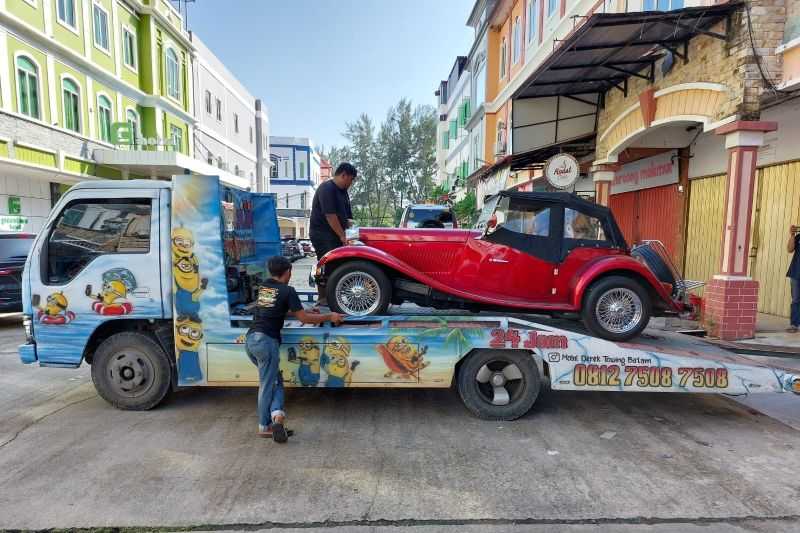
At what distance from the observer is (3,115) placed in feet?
44.0

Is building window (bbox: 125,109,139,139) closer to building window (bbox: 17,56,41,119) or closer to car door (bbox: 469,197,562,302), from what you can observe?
building window (bbox: 17,56,41,119)

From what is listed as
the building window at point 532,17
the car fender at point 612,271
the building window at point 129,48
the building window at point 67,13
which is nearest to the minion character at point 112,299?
the car fender at point 612,271

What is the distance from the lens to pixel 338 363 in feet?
15.2

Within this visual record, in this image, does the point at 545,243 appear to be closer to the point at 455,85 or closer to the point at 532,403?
the point at 532,403

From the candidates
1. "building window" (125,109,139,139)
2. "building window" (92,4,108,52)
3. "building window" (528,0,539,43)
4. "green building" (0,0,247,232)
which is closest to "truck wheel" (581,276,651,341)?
"building window" (528,0,539,43)

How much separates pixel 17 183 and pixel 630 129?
18104 mm

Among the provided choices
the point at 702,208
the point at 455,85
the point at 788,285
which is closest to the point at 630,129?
the point at 702,208

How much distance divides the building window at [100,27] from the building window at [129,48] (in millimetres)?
1207

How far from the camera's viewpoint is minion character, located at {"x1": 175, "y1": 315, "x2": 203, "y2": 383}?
4.61 meters

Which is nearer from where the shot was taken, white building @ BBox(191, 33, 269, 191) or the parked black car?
the parked black car

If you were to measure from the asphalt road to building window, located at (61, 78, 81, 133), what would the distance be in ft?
49.0

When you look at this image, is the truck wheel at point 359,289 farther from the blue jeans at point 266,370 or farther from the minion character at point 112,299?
the minion character at point 112,299

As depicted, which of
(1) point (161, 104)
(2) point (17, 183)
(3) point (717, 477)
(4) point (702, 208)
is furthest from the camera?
(1) point (161, 104)

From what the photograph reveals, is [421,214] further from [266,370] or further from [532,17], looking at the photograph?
[532,17]
